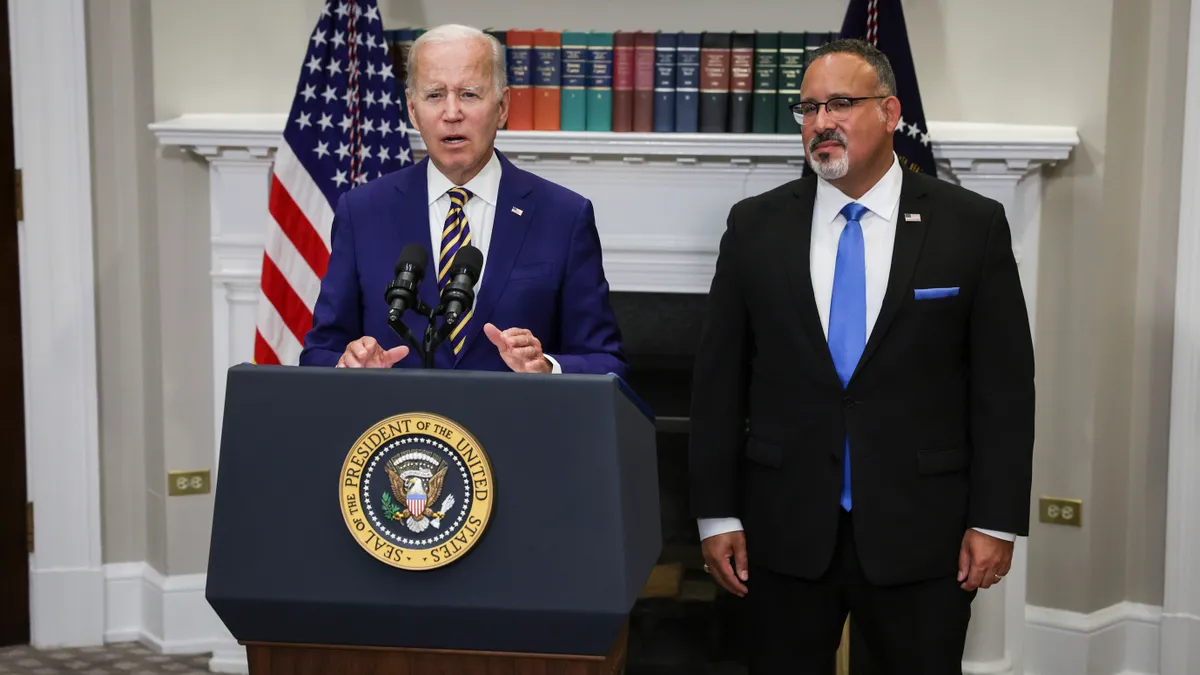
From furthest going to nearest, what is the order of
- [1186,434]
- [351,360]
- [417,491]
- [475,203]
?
[1186,434] → [475,203] → [351,360] → [417,491]

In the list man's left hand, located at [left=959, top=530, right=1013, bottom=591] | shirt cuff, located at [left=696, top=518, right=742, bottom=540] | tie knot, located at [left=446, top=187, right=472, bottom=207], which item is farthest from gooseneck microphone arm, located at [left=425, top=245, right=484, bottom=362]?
man's left hand, located at [left=959, top=530, right=1013, bottom=591]

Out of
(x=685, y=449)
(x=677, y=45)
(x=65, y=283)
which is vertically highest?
(x=677, y=45)

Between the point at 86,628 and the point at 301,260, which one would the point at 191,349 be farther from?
the point at 86,628

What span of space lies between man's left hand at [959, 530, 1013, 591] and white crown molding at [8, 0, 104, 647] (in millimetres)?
2714

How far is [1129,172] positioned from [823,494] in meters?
1.80

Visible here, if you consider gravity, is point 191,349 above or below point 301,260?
below

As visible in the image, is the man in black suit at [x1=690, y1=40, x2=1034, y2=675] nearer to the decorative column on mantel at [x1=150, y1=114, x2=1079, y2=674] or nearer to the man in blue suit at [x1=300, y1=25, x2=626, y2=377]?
the man in blue suit at [x1=300, y1=25, x2=626, y2=377]

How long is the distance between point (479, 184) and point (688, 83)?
5.03 feet

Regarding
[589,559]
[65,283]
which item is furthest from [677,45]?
[589,559]

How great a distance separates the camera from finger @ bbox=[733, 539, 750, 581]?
7.32 ft

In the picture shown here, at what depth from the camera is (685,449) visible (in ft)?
12.5

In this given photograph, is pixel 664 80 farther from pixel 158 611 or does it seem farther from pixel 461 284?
pixel 158 611

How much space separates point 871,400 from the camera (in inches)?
82.4

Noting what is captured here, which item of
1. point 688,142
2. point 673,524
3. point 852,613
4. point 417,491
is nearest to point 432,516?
point 417,491
